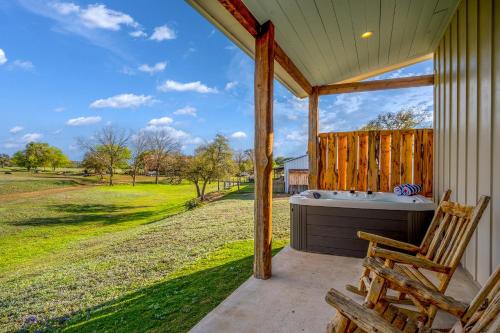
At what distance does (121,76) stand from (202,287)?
11384 millimetres

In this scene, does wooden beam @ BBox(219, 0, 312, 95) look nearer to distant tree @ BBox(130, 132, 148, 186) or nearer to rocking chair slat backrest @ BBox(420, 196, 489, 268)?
rocking chair slat backrest @ BBox(420, 196, 489, 268)

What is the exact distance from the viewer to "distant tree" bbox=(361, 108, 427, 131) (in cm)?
728

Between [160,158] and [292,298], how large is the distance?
1390 cm

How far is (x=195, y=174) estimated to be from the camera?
13.8 m

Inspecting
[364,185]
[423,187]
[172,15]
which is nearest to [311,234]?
[364,185]

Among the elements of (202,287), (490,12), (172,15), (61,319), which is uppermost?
(172,15)

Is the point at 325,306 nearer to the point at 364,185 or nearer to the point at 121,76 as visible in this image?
the point at 364,185

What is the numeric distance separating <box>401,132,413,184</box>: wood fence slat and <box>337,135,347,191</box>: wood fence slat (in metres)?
0.85

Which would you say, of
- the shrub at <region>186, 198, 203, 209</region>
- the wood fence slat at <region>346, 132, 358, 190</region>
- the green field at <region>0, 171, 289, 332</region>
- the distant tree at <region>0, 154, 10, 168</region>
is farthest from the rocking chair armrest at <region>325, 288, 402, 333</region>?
the shrub at <region>186, 198, 203, 209</region>

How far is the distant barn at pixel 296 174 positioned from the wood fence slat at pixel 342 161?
8166mm

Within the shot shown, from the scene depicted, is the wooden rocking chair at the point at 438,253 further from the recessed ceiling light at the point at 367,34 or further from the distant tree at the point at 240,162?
the distant tree at the point at 240,162

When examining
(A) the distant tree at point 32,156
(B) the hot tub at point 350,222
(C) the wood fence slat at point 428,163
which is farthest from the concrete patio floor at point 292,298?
(A) the distant tree at point 32,156

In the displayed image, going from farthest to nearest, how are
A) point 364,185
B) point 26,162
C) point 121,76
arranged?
point 121,76
point 26,162
point 364,185

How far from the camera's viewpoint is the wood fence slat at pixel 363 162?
4.27 m
